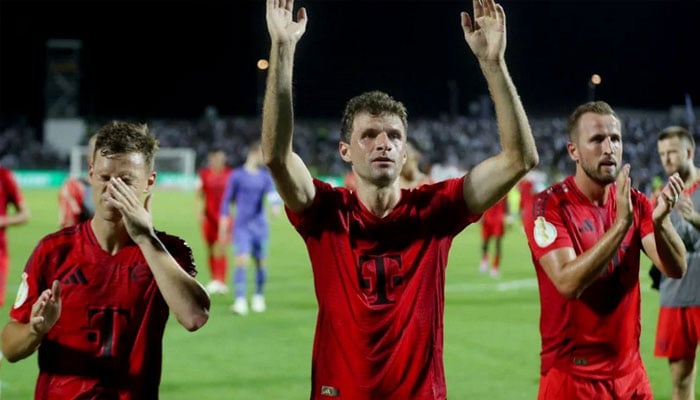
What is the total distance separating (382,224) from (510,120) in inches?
28.4

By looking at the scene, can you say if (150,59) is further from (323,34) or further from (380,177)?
(380,177)

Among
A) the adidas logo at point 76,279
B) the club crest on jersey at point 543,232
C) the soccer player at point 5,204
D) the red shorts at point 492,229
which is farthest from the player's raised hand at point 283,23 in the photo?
the red shorts at point 492,229

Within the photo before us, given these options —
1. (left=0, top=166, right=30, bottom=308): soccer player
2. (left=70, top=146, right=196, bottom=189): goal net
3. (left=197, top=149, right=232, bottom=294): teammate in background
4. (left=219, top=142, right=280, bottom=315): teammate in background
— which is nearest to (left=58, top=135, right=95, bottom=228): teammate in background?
(left=0, top=166, right=30, bottom=308): soccer player

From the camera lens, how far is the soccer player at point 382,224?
3443 mm

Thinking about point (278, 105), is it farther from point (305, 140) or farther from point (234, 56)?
point (234, 56)

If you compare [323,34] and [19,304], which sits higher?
[323,34]

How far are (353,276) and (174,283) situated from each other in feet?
2.49

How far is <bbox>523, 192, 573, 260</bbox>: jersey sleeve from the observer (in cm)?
436

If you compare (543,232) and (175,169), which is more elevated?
(175,169)

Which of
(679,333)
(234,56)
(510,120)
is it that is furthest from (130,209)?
(234,56)

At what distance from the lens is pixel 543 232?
14.5ft

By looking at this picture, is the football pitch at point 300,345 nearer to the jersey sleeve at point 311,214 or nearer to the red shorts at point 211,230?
the red shorts at point 211,230

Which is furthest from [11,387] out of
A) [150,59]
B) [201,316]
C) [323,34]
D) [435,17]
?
[150,59]

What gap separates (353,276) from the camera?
3.67 metres
